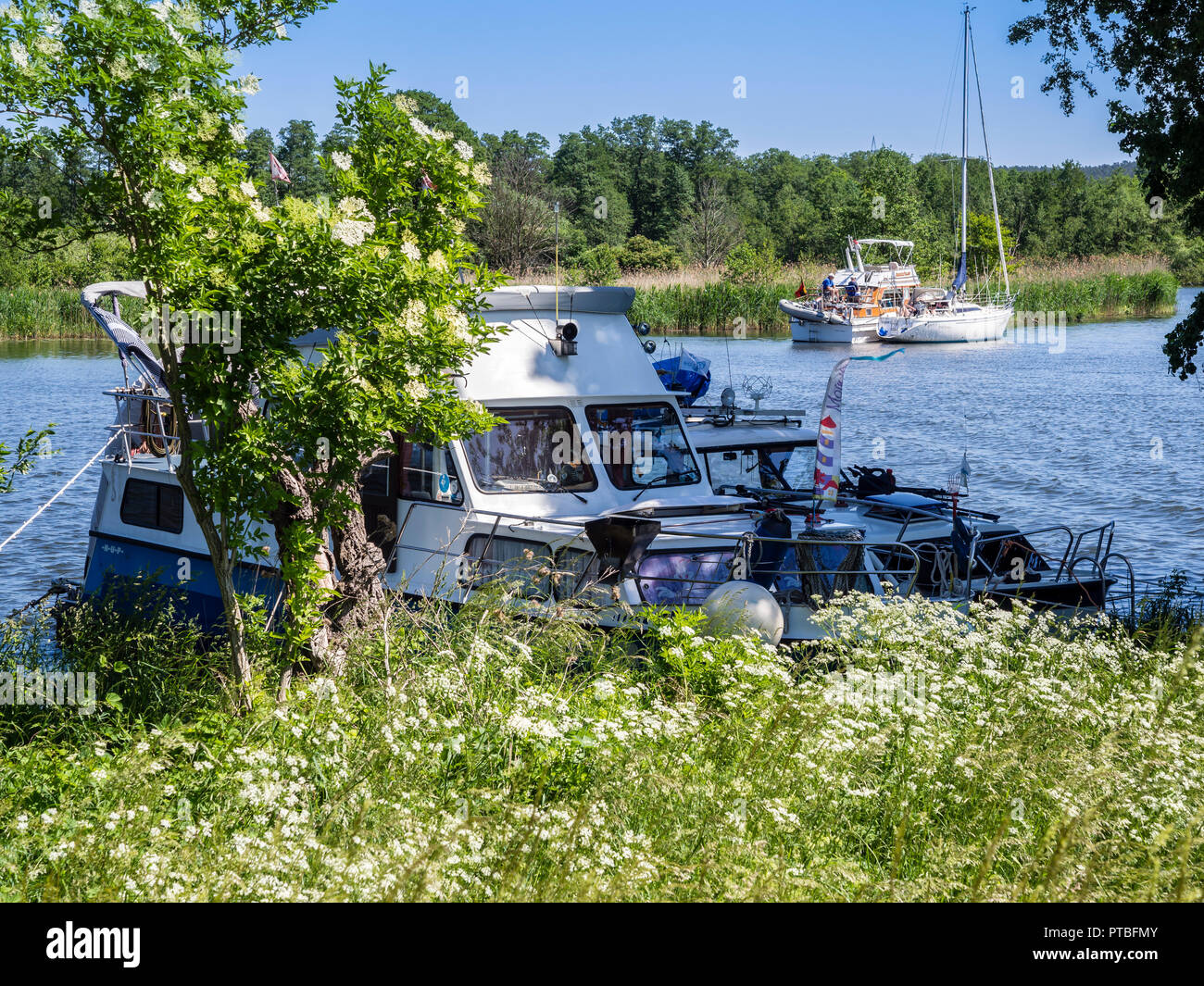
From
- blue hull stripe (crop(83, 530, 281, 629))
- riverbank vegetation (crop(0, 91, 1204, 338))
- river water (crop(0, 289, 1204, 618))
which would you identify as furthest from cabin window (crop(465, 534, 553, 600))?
riverbank vegetation (crop(0, 91, 1204, 338))

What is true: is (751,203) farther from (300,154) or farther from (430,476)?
(430,476)

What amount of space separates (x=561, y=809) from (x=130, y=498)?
9462 millimetres

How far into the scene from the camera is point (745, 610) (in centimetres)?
846

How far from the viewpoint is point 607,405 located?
11078 millimetres

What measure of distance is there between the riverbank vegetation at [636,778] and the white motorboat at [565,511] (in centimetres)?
112

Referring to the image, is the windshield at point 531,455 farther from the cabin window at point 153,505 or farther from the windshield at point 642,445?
the cabin window at point 153,505

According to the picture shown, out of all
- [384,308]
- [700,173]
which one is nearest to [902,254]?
[700,173]

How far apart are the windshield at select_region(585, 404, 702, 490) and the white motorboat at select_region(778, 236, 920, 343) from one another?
45595mm

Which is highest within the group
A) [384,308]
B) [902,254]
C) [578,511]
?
[902,254]

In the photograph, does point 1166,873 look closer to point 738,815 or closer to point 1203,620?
point 738,815

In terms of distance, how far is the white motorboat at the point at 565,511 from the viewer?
9141mm

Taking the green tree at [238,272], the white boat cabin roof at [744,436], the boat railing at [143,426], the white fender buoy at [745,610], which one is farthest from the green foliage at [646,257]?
the green tree at [238,272]

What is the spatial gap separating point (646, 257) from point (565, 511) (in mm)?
66287

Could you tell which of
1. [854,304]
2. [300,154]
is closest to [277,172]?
[854,304]
